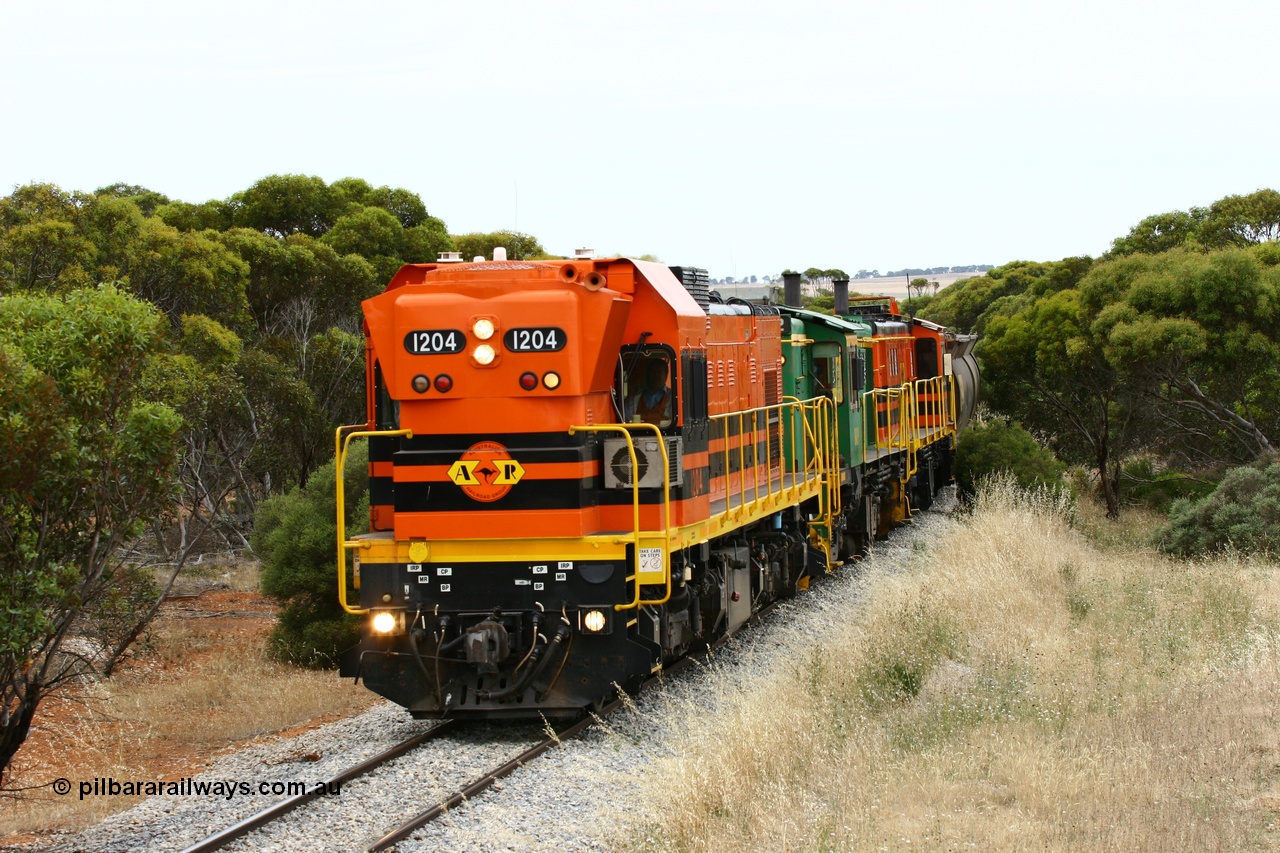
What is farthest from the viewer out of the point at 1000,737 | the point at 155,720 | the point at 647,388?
the point at 155,720

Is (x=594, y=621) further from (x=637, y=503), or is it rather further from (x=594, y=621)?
(x=637, y=503)

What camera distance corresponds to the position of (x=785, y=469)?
1580 centimetres

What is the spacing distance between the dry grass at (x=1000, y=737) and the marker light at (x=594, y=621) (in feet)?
3.31

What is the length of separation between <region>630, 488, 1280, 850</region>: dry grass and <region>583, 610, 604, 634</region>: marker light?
3.31 ft

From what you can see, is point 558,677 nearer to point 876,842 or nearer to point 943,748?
point 943,748

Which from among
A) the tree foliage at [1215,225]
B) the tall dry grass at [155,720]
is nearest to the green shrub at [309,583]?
the tall dry grass at [155,720]

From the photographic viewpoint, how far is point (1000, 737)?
8641 millimetres

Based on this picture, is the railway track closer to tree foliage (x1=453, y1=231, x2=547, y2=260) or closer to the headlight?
the headlight

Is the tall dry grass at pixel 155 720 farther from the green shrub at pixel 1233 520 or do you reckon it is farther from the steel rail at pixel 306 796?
the green shrub at pixel 1233 520

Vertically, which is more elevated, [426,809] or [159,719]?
[426,809]

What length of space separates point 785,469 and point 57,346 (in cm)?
846

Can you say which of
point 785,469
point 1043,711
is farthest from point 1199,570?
point 1043,711


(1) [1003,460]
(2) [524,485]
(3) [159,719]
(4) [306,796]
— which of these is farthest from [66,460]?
(1) [1003,460]

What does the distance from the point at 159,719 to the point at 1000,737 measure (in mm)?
9427
